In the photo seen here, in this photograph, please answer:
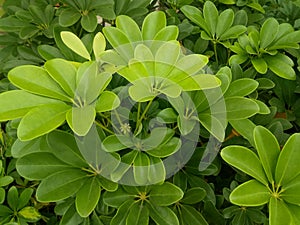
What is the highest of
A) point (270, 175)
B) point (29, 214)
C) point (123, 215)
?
point (270, 175)

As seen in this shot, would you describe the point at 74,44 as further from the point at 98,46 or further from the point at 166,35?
the point at 166,35

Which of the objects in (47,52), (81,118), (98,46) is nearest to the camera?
(81,118)

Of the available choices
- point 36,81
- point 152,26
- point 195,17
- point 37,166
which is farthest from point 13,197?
point 195,17

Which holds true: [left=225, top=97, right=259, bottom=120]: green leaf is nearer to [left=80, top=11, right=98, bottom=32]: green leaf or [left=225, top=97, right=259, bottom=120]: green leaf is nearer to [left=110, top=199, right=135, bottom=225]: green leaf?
[left=110, top=199, right=135, bottom=225]: green leaf

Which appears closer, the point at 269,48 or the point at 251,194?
the point at 251,194

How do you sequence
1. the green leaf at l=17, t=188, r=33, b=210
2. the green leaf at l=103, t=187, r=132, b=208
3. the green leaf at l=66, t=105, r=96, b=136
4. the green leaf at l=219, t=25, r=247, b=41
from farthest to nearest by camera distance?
the green leaf at l=219, t=25, r=247, b=41 < the green leaf at l=17, t=188, r=33, b=210 < the green leaf at l=103, t=187, r=132, b=208 < the green leaf at l=66, t=105, r=96, b=136

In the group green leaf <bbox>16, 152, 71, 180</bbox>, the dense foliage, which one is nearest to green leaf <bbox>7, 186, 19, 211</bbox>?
the dense foliage

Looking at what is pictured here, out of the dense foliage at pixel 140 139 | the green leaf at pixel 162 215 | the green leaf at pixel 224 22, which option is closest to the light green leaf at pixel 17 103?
the dense foliage at pixel 140 139
